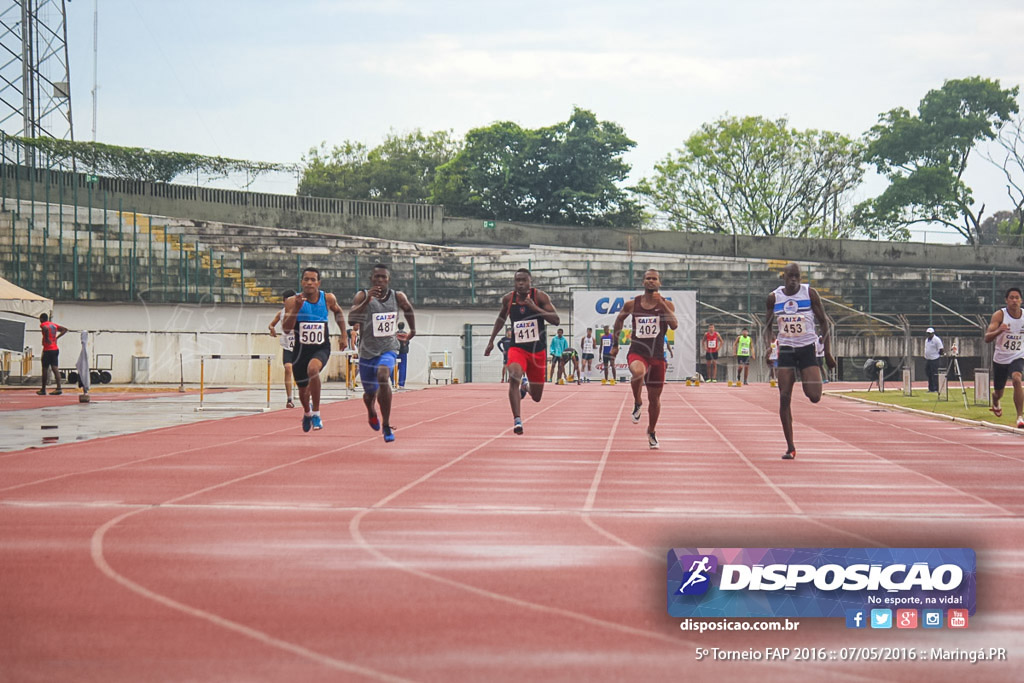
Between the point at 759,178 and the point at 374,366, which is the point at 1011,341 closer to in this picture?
the point at 374,366

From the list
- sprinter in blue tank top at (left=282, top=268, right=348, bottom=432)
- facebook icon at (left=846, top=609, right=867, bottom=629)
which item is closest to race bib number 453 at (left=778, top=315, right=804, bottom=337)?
sprinter in blue tank top at (left=282, top=268, right=348, bottom=432)

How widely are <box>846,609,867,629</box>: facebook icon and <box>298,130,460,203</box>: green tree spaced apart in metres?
69.1

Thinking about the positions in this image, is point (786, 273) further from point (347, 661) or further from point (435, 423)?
point (347, 661)

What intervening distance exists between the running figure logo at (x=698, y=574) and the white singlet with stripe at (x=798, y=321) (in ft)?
23.6

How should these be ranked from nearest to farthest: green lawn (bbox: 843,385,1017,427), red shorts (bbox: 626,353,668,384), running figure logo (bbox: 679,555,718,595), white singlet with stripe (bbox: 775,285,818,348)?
running figure logo (bbox: 679,555,718,595) → white singlet with stripe (bbox: 775,285,818,348) → red shorts (bbox: 626,353,668,384) → green lawn (bbox: 843,385,1017,427)

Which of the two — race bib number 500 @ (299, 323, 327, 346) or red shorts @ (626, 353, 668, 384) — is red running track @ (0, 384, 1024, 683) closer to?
red shorts @ (626, 353, 668, 384)

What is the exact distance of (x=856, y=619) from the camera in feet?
13.8

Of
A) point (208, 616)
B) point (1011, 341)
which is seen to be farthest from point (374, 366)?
point (1011, 341)

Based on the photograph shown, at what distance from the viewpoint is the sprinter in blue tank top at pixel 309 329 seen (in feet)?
44.2


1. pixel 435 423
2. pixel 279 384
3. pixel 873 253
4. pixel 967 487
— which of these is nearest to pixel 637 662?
pixel 967 487

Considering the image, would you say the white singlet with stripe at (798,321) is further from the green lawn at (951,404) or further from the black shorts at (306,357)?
the green lawn at (951,404)

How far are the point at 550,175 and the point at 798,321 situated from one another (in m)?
52.4

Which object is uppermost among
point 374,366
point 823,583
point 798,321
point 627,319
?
point 627,319

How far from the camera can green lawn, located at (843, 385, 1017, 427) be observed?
17.5 meters
